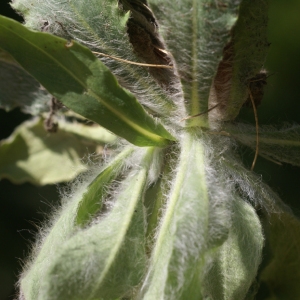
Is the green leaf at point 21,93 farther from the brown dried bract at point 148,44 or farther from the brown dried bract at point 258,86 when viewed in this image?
the brown dried bract at point 258,86

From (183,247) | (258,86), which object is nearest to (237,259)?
(183,247)

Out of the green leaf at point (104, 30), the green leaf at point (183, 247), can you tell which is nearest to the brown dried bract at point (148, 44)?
the green leaf at point (104, 30)

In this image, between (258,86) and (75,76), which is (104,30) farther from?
(258,86)

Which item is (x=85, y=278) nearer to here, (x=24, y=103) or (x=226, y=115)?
(x=226, y=115)

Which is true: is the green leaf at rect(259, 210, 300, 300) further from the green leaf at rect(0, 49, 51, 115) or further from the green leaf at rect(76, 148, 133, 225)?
the green leaf at rect(0, 49, 51, 115)

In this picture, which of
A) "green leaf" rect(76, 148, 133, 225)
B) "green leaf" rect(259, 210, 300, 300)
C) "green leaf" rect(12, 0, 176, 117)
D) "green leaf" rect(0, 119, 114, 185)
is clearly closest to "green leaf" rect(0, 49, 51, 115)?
"green leaf" rect(0, 119, 114, 185)

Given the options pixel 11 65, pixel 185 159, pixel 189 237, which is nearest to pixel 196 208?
pixel 189 237
